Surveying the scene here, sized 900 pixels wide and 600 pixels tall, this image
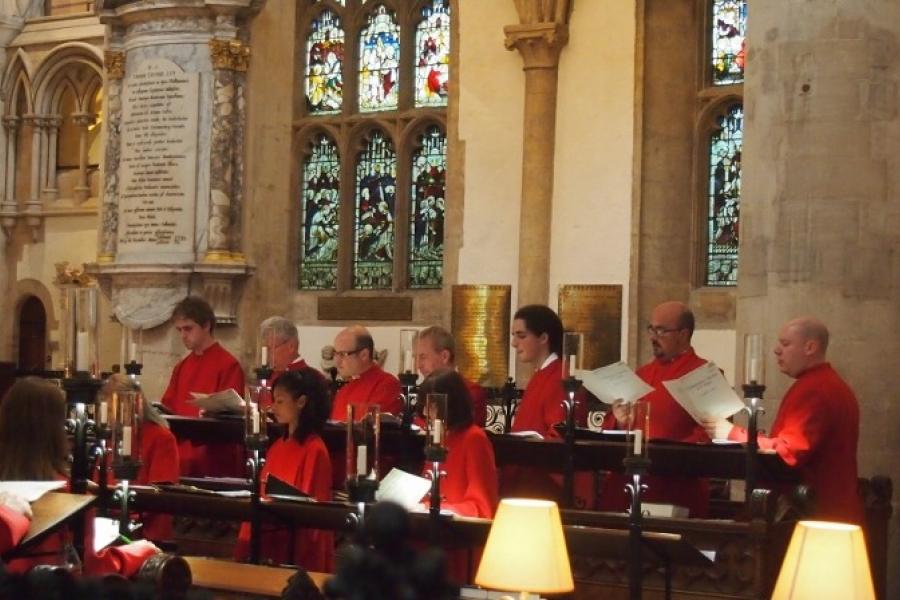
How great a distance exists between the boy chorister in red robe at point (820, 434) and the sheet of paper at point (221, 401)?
3.09m

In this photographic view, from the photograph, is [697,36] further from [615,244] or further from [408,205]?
[408,205]

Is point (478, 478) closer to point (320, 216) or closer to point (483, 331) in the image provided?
point (483, 331)

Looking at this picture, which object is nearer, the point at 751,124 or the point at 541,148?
the point at 751,124

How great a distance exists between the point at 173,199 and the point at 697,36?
194 inches

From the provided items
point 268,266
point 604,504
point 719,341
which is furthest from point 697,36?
point 604,504

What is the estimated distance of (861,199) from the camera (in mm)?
6906

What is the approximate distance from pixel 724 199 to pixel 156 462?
709 centimetres

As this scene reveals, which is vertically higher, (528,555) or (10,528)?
(10,528)

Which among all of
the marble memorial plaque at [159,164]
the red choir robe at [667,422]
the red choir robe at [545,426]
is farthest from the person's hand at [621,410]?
the marble memorial plaque at [159,164]

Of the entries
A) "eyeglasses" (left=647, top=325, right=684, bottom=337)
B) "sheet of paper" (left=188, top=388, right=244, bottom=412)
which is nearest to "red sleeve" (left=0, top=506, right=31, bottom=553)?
"eyeglasses" (left=647, top=325, right=684, bottom=337)

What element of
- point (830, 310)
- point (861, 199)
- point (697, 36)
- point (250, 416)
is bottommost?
point (250, 416)

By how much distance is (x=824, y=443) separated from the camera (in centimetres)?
599

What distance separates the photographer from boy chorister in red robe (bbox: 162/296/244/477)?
8.59m

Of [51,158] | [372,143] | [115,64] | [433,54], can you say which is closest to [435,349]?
[433,54]
